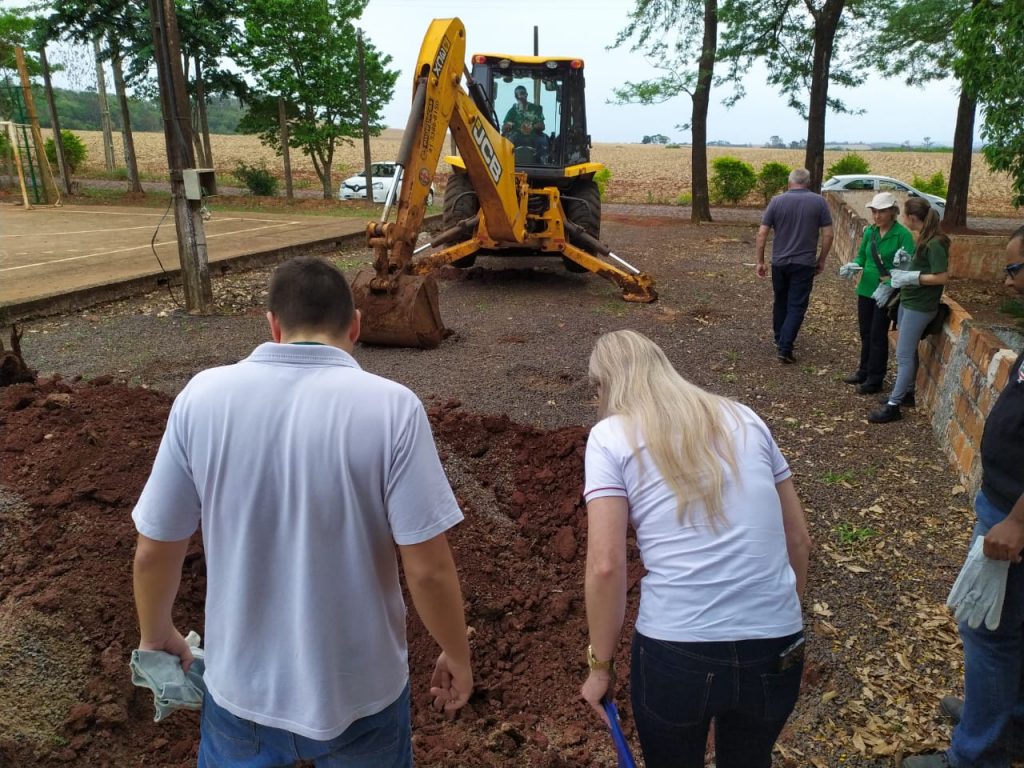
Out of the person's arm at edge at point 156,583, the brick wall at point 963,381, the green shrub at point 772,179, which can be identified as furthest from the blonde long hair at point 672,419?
the green shrub at point 772,179

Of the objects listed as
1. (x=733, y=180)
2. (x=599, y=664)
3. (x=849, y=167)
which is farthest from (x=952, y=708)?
(x=849, y=167)

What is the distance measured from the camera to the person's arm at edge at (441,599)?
5.43ft

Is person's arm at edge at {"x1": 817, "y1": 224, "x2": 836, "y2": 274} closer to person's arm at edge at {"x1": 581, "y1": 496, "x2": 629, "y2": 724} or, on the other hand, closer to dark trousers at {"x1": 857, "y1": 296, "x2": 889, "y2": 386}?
dark trousers at {"x1": 857, "y1": 296, "x2": 889, "y2": 386}

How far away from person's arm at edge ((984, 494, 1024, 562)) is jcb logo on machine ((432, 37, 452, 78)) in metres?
6.30

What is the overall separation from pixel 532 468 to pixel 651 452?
2904mm

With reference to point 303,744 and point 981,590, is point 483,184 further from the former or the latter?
point 303,744

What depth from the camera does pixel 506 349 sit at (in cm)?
754

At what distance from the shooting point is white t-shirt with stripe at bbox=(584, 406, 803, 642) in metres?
→ 1.84

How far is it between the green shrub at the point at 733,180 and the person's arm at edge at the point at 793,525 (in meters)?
25.8

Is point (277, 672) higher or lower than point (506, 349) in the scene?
higher

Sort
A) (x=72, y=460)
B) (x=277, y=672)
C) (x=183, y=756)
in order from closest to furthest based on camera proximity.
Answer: (x=277, y=672)
(x=183, y=756)
(x=72, y=460)

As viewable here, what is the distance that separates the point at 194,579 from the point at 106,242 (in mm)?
12593

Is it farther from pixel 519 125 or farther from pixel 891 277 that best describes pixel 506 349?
pixel 519 125

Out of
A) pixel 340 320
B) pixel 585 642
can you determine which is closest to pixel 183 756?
pixel 585 642
